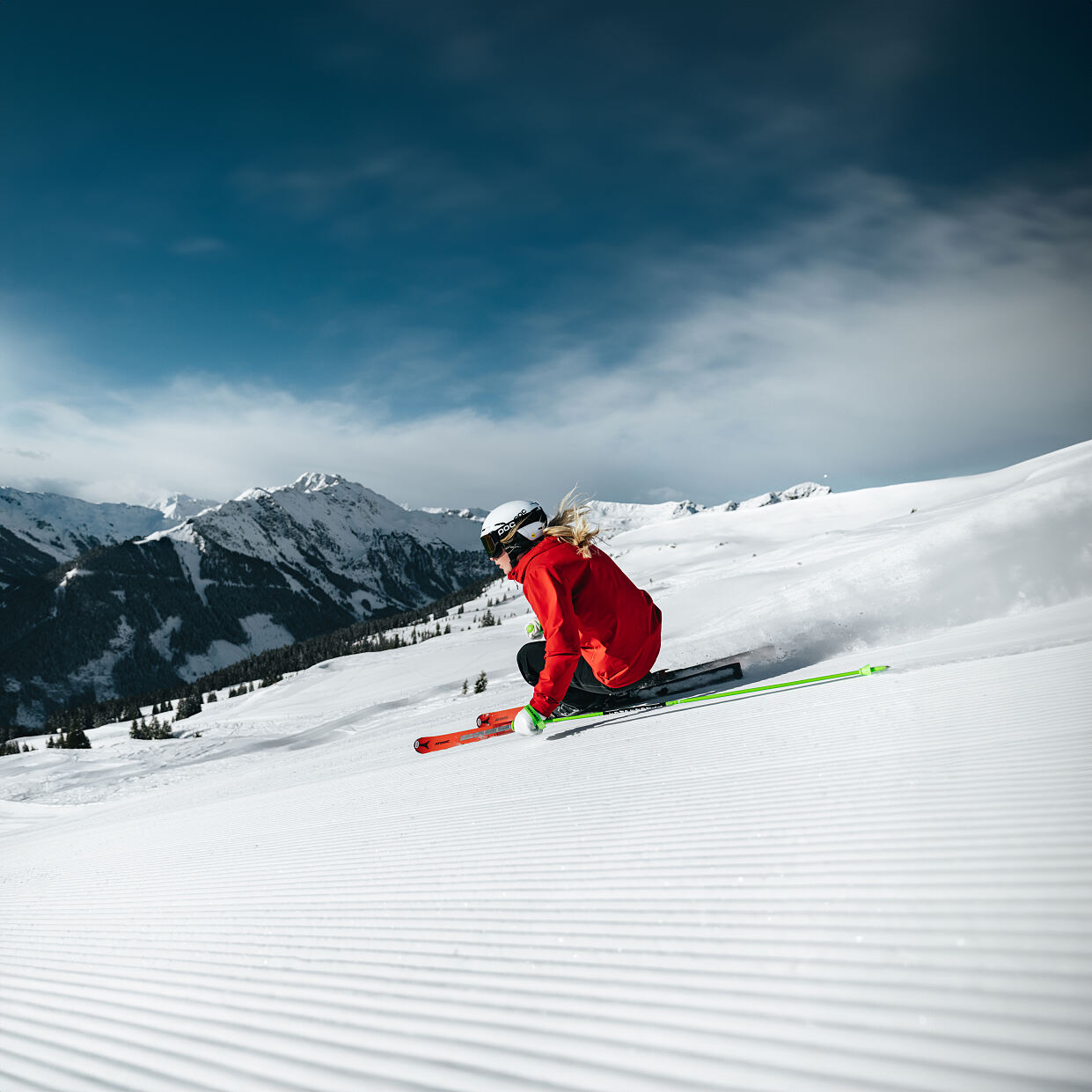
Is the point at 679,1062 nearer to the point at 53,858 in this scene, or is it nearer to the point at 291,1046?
the point at 291,1046

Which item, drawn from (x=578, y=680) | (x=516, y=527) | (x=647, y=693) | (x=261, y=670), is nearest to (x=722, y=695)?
(x=647, y=693)

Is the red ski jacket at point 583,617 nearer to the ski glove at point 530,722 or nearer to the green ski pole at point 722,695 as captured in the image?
the ski glove at point 530,722

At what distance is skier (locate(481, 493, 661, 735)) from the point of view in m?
5.02

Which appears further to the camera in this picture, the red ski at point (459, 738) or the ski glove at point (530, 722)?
the red ski at point (459, 738)

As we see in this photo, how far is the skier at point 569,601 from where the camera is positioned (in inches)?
198

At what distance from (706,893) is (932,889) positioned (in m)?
0.66

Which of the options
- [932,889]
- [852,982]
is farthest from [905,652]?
[852,982]

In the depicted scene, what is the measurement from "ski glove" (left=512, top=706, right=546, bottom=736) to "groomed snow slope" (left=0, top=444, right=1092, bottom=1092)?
0.59 feet

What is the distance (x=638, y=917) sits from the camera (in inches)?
79.1

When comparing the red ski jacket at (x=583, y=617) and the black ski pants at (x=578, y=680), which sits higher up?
the red ski jacket at (x=583, y=617)

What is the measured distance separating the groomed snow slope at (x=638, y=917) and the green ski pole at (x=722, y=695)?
0.31m

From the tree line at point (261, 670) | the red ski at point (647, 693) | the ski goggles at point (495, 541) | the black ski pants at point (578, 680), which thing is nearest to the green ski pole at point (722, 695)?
the red ski at point (647, 693)

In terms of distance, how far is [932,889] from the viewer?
173cm

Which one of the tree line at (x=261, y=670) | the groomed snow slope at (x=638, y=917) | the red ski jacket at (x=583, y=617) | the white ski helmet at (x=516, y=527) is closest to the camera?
the groomed snow slope at (x=638, y=917)
